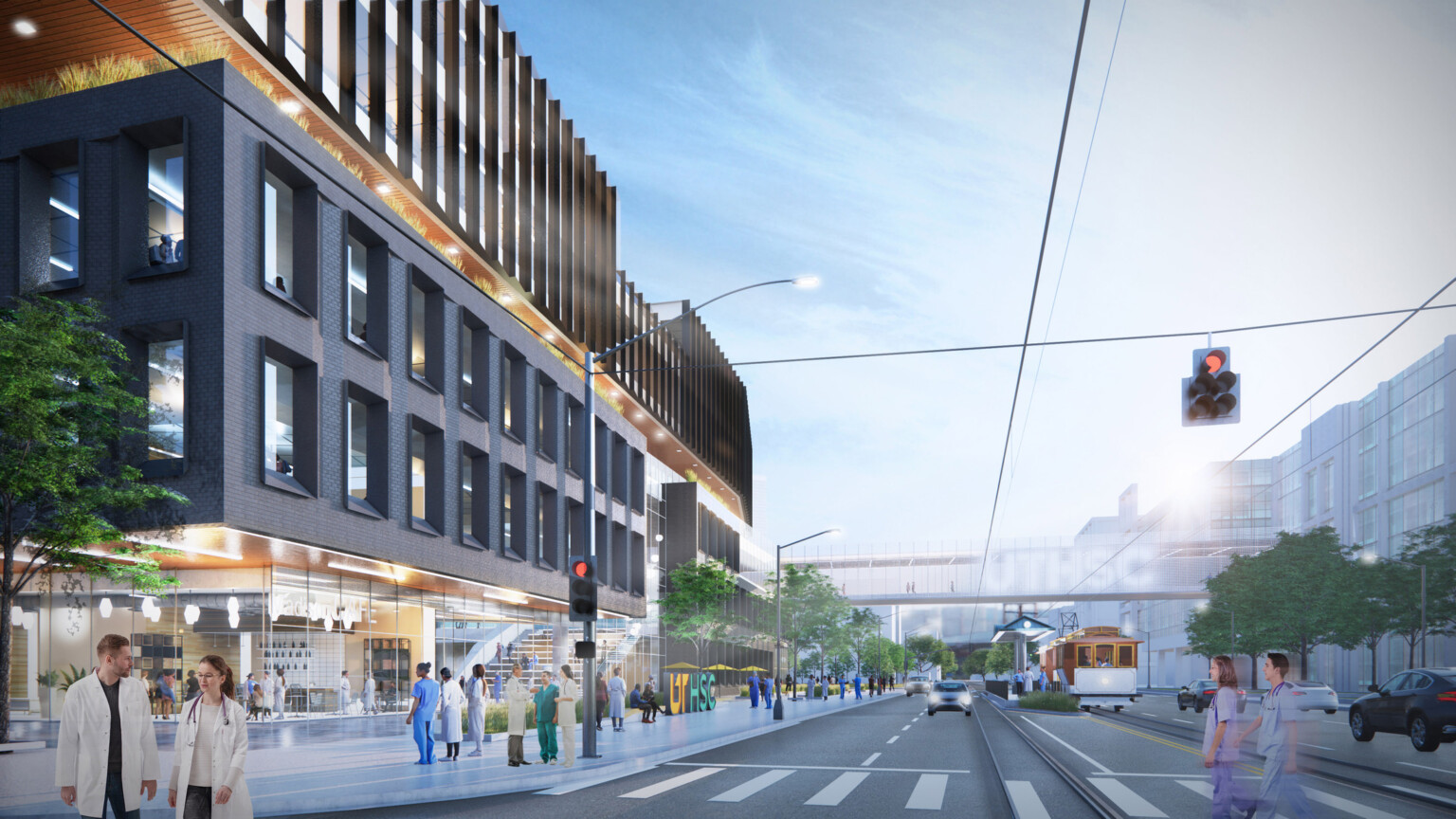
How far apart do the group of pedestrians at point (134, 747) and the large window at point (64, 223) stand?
67.7 ft

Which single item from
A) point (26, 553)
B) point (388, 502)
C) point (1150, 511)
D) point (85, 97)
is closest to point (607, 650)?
point (388, 502)

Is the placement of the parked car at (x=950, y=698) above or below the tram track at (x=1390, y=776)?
below

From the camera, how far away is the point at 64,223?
82.4 ft

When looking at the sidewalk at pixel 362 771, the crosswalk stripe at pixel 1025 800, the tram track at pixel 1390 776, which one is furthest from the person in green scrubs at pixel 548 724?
the tram track at pixel 1390 776

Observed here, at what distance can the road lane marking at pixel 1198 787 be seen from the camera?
14.8 m

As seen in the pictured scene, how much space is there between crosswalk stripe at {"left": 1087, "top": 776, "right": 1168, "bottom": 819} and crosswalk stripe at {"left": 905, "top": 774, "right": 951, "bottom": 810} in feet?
6.99

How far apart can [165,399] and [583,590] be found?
9.90 m

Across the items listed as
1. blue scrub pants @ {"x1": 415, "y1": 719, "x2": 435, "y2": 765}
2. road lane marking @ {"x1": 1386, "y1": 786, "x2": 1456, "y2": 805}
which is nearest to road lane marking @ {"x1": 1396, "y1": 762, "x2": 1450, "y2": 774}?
road lane marking @ {"x1": 1386, "y1": 786, "x2": 1456, "y2": 805}

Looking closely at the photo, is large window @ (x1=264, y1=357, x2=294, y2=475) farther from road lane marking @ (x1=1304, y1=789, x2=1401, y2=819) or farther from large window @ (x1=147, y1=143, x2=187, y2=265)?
road lane marking @ (x1=1304, y1=789, x2=1401, y2=819)

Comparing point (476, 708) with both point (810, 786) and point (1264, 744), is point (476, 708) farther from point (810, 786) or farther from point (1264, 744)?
point (1264, 744)

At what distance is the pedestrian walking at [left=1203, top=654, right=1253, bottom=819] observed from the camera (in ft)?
29.4

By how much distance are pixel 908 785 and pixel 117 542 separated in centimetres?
1541

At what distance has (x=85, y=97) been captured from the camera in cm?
2384

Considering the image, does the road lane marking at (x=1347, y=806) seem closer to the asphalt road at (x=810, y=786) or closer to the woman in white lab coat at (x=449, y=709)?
the asphalt road at (x=810, y=786)
